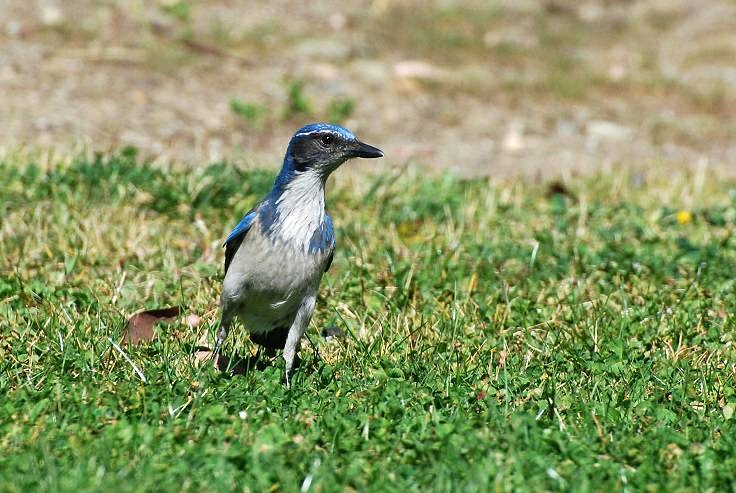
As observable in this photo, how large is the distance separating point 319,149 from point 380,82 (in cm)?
624

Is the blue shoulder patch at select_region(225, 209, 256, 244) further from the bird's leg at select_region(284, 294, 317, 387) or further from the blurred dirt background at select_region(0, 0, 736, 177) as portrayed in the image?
the blurred dirt background at select_region(0, 0, 736, 177)

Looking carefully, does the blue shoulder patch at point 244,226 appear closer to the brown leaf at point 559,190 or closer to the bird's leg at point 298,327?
the bird's leg at point 298,327

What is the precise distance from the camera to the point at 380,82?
11.6 meters

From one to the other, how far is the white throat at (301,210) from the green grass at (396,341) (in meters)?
0.62

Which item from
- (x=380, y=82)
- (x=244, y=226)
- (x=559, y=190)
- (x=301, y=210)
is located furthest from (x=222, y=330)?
(x=380, y=82)

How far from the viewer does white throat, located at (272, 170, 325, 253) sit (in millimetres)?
5332

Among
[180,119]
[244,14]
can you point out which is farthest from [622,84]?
[180,119]

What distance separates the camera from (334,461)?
4.27 meters

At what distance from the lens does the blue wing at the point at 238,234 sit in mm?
5516

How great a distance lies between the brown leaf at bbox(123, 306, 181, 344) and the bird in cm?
42

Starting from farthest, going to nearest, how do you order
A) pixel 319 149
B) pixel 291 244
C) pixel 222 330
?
1. pixel 222 330
2. pixel 319 149
3. pixel 291 244

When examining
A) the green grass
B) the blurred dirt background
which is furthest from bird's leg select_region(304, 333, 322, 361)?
the blurred dirt background

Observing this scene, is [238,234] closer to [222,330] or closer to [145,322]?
[222,330]

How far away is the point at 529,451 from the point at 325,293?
2.53 m
